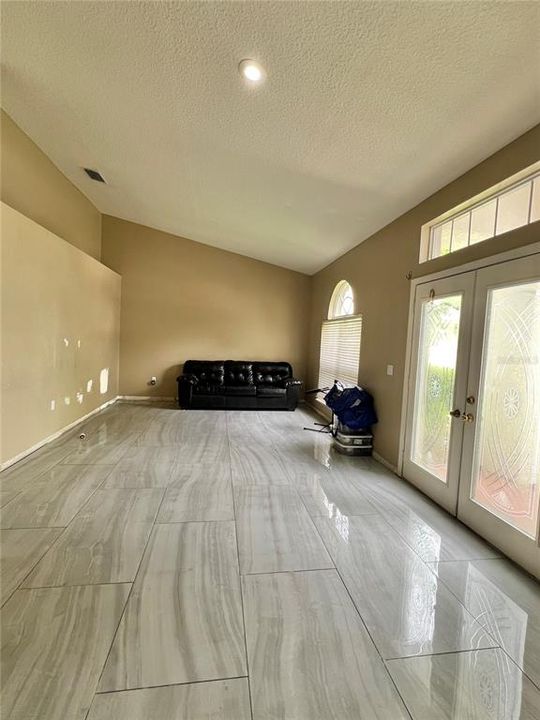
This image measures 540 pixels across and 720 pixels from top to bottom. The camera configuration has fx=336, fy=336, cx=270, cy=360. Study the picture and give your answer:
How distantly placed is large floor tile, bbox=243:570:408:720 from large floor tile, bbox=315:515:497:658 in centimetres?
10

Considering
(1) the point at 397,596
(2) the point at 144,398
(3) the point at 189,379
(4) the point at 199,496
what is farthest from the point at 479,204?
(2) the point at 144,398

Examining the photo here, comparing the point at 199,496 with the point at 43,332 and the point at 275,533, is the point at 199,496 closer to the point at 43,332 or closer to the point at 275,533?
the point at 275,533

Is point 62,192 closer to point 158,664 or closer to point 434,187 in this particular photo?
point 434,187

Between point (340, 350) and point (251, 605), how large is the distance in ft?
14.4

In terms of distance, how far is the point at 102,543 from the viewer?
2.21 m

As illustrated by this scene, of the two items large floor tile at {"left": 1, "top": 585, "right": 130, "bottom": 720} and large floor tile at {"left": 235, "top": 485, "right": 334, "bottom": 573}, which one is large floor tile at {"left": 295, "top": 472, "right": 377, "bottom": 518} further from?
large floor tile at {"left": 1, "top": 585, "right": 130, "bottom": 720}

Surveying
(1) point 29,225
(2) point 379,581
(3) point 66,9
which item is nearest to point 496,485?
(2) point 379,581

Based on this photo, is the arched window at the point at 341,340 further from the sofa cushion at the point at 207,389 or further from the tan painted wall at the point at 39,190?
the tan painted wall at the point at 39,190

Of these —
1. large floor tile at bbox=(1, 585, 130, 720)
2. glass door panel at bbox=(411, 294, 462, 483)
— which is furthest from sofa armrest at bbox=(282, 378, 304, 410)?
large floor tile at bbox=(1, 585, 130, 720)

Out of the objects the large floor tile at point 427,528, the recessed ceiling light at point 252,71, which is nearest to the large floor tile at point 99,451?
the large floor tile at point 427,528

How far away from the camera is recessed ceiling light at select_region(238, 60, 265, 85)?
2130mm

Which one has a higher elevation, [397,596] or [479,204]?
[479,204]

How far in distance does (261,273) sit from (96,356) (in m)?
3.77

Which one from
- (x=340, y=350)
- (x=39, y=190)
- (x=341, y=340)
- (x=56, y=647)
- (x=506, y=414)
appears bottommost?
(x=56, y=647)
